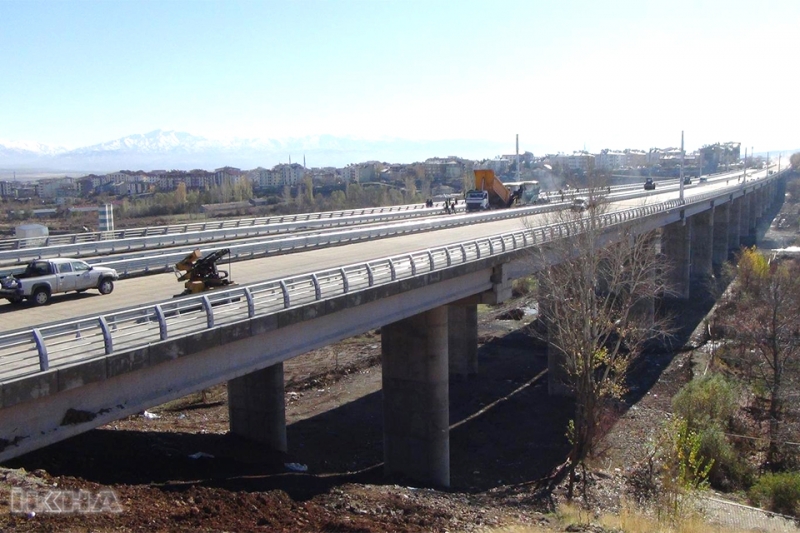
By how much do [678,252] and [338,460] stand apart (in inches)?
1727

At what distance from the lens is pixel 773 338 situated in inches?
1276

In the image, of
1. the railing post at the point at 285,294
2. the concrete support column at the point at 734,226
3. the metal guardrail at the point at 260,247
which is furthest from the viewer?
the concrete support column at the point at 734,226

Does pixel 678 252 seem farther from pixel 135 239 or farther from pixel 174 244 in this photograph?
pixel 135 239

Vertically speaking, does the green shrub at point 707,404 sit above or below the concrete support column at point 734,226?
below

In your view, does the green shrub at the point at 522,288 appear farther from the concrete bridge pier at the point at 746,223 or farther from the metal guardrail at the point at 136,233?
the concrete bridge pier at the point at 746,223

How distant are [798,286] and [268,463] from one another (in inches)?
1288

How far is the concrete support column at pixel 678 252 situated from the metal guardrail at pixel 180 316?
1553 inches

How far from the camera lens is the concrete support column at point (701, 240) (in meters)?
71.1

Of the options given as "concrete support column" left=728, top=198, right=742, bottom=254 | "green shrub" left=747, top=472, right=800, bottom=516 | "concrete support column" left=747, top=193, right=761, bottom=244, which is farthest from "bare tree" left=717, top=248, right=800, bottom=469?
"concrete support column" left=747, top=193, right=761, bottom=244

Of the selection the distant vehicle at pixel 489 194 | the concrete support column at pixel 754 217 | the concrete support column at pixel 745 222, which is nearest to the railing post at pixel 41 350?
the distant vehicle at pixel 489 194

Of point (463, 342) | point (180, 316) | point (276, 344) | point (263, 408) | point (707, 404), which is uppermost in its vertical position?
point (180, 316)

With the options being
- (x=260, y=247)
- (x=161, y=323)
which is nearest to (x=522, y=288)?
(x=260, y=247)

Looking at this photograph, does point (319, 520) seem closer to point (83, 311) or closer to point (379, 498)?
point (379, 498)

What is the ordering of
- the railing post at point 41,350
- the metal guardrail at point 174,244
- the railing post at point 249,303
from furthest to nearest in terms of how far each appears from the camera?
the metal guardrail at point 174,244
the railing post at point 249,303
the railing post at point 41,350
